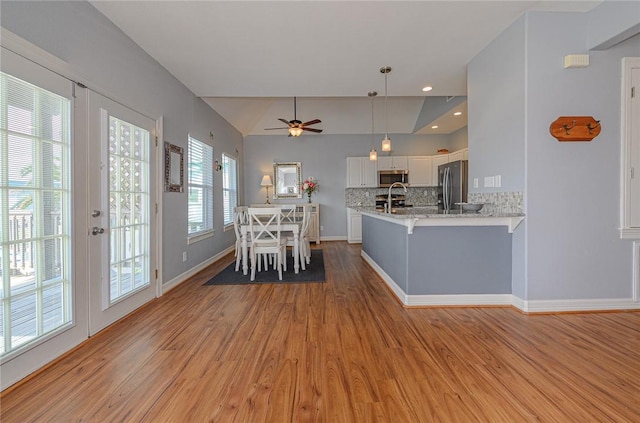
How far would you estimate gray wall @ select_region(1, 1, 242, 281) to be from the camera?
188 cm

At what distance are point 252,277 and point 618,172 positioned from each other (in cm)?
410

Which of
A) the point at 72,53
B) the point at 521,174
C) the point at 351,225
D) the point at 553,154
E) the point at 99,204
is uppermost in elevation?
the point at 72,53

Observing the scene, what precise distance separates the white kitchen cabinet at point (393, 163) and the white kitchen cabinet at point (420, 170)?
0.12 metres

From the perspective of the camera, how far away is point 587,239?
2.67m

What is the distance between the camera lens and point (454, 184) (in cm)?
509

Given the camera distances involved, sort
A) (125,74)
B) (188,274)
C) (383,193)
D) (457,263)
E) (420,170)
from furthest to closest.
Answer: (383,193) < (420,170) < (188,274) < (457,263) < (125,74)

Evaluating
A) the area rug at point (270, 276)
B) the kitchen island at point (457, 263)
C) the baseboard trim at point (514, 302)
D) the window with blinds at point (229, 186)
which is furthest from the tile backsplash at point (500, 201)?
the window with blinds at point (229, 186)

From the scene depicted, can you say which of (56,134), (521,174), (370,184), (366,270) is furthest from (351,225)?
(56,134)

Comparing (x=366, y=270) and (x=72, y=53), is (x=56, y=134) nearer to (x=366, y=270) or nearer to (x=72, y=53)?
(x=72, y=53)

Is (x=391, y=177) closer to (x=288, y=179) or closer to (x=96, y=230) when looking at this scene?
(x=288, y=179)

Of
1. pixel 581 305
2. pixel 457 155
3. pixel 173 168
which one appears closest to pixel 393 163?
pixel 457 155

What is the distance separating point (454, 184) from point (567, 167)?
244cm

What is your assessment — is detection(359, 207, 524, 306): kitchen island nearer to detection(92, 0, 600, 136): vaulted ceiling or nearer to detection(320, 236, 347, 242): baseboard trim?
detection(92, 0, 600, 136): vaulted ceiling

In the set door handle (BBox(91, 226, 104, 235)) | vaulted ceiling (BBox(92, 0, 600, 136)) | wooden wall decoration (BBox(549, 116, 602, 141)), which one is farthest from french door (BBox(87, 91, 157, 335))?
wooden wall decoration (BBox(549, 116, 602, 141))
